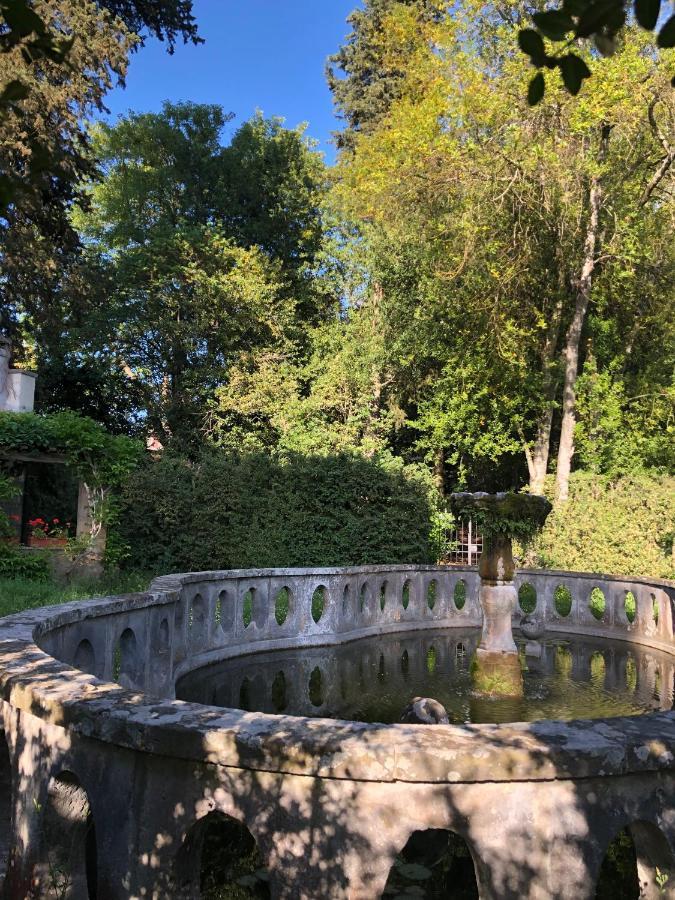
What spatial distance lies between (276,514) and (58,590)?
203 inches

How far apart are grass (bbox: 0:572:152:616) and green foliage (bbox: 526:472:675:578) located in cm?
818

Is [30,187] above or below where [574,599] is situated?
above

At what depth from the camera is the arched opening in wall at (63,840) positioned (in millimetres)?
Answer: 2736

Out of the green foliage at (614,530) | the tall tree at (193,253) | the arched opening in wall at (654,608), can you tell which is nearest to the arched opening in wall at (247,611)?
the arched opening in wall at (654,608)

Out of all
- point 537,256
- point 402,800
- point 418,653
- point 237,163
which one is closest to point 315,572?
point 418,653

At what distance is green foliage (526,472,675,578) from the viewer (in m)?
13.9

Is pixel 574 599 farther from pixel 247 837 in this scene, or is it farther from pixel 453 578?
pixel 247 837

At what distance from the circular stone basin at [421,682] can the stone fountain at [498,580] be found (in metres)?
0.22

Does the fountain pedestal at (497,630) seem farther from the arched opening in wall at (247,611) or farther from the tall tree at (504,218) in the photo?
the tall tree at (504,218)

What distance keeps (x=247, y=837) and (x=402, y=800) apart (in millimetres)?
2342

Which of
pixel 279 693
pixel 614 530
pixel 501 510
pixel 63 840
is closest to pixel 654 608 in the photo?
pixel 614 530

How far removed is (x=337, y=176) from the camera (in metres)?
26.1

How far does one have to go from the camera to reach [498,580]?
787cm

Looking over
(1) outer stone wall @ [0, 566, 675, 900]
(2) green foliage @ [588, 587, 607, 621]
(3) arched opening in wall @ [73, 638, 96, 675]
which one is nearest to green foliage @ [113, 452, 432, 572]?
(2) green foliage @ [588, 587, 607, 621]
